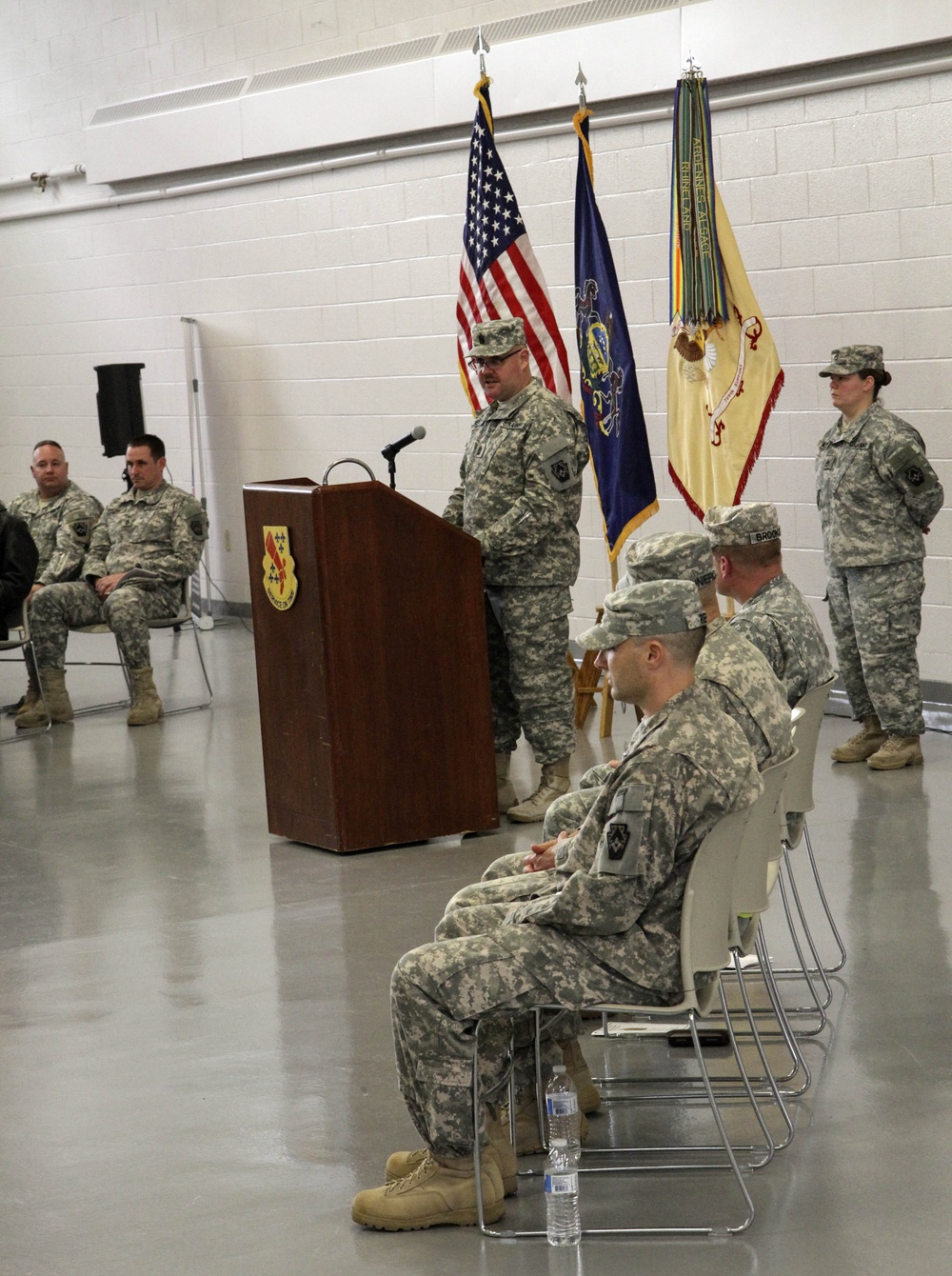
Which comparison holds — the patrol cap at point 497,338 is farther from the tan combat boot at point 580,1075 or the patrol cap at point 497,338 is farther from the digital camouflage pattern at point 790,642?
the tan combat boot at point 580,1075

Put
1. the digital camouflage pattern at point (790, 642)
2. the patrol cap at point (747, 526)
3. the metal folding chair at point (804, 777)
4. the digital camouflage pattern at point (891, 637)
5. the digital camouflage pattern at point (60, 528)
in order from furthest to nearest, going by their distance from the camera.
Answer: the digital camouflage pattern at point (60, 528)
the digital camouflage pattern at point (891, 637)
the patrol cap at point (747, 526)
the digital camouflage pattern at point (790, 642)
the metal folding chair at point (804, 777)

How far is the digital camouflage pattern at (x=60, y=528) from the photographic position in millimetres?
8414

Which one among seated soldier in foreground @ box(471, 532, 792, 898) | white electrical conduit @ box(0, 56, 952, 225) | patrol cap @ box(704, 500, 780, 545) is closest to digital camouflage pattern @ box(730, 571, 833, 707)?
patrol cap @ box(704, 500, 780, 545)

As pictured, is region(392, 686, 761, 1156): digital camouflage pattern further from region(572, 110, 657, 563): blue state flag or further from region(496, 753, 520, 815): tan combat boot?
region(572, 110, 657, 563): blue state flag

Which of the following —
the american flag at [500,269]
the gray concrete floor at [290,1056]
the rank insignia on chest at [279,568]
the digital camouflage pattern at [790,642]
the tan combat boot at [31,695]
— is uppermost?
the american flag at [500,269]

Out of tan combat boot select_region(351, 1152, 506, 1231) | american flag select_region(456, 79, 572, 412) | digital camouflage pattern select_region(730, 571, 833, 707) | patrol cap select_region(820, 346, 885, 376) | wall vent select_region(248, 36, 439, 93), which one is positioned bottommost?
tan combat boot select_region(351, 1152, 506, 1231)

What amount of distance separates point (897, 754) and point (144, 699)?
11.8 feet

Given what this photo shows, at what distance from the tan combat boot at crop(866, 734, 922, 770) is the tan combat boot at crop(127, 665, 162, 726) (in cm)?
344

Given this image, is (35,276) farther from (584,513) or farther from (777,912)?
(777,912)

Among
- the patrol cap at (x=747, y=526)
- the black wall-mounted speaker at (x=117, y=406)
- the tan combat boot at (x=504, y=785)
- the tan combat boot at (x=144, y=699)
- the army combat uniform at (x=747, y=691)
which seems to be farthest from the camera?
the black wall-mounted speaker at (x=117, y=406)

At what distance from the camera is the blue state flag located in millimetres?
6902

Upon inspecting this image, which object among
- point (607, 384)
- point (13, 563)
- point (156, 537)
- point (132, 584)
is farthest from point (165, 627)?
point (607, 384)

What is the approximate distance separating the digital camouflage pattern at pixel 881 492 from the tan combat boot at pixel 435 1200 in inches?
153

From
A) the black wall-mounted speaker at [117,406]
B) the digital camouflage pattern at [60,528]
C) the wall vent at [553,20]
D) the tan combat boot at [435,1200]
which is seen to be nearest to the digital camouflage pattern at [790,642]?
the tan combat boot at [435,1200]
